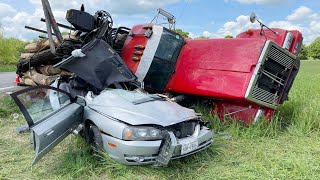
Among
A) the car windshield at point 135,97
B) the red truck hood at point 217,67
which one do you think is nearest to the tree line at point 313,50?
the red truck hood at point 217,67

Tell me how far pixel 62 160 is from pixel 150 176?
4.30 feet

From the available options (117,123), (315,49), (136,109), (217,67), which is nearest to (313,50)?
(315,49)

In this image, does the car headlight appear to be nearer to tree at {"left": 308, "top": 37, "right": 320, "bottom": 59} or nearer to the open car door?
the open car door

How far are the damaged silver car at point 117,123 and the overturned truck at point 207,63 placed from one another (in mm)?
749

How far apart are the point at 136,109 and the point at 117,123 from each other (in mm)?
308

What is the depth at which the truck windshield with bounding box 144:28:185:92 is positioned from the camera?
19.6ft

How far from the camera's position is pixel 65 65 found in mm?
4629

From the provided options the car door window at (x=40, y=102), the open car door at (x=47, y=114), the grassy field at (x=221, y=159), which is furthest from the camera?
the grassy field at (x=221, y=159)

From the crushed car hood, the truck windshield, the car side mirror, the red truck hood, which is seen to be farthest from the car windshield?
the truck windshield

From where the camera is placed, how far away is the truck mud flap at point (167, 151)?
358 cm

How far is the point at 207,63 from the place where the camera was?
5758mm

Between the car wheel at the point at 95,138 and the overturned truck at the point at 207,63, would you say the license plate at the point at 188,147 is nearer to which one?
the car wheel at the point at 95,138

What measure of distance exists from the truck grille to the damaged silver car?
1366 mm

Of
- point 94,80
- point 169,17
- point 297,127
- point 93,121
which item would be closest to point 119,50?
point 169,17
